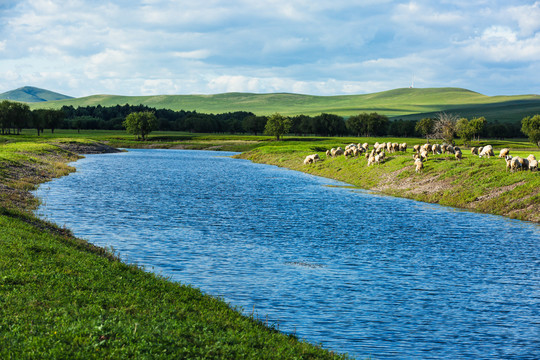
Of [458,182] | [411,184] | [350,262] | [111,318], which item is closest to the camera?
[111,318]

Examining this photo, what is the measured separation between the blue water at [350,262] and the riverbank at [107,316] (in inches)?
93.1

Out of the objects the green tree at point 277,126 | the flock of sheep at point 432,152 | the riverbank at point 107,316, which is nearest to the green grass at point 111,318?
the riverbank at point 107,316

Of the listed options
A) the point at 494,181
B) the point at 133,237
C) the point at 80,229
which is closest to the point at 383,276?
the point at 133,237

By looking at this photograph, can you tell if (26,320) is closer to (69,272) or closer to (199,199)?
(69,272)

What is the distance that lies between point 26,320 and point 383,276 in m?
15.1

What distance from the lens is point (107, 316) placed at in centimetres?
1336

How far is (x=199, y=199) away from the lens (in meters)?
50.2

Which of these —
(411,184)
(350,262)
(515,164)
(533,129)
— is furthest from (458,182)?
(533,129)

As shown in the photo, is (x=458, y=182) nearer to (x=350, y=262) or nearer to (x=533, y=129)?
(x=350, y=262)

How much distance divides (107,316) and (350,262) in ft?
47.2

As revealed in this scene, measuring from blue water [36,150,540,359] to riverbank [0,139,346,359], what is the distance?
7.76ft

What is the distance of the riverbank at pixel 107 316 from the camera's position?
11391mm

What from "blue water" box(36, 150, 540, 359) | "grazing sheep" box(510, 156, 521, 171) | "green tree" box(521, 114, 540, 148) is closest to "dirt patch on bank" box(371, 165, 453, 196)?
"blue water" box(36, 150, 540, 359)

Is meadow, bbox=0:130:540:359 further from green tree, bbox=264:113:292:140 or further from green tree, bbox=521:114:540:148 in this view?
green tree, bbox=264:113:292:140
